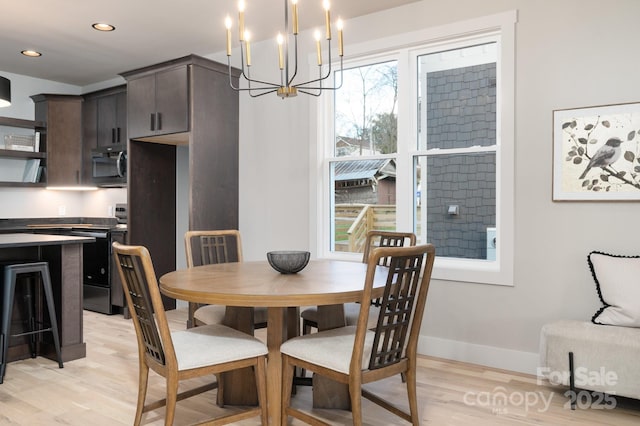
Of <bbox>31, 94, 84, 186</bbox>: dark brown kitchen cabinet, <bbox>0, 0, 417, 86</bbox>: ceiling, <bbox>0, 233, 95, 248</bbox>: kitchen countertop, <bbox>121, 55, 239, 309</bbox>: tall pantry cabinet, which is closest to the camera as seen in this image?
<bbox>0, 233, 95, 248</bbox>: kitchen countertop

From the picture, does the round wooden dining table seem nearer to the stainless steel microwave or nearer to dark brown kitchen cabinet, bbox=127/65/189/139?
dark brown kitchen cabinet, bbox=127/65/189/139

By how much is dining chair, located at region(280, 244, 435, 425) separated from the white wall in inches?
54.8

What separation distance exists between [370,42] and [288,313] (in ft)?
7.82

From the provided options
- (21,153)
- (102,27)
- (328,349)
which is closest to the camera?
(328,349)

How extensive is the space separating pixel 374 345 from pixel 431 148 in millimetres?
2168

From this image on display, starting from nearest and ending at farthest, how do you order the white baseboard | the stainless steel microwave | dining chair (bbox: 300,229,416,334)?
dining chair (bbox: 300,229,416,334) → the white baseboard → the stainless steel microwave

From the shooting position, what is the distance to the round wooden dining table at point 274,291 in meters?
1.97

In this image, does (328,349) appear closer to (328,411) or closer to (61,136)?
(328,411)

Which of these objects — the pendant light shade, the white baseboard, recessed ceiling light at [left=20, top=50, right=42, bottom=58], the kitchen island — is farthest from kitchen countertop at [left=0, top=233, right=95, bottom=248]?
the white baseboard

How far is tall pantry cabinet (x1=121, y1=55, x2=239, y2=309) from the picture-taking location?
4398 mm

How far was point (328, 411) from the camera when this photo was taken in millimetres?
2617

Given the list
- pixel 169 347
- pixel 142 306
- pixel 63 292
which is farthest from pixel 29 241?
pixel 169 347

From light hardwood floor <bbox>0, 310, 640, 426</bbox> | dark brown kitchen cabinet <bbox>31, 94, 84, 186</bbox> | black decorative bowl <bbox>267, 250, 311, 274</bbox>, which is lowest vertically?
light hardwood floor <bbox>0, 310, 640, 426</bbox>

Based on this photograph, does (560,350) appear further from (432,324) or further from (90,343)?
(90,343)
